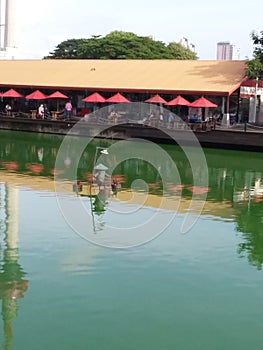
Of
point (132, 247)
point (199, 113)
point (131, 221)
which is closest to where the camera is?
point (132, 247)

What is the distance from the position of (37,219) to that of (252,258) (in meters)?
3.90

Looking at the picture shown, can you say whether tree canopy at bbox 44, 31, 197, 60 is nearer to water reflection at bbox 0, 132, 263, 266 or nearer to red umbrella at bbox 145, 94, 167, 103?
red umbrella at bbox 145, 94, 167, 103

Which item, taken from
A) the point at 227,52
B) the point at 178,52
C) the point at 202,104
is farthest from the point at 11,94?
the point at 227,52

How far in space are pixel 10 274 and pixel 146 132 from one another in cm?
1528

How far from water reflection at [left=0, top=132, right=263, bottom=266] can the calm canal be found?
0.20 feet

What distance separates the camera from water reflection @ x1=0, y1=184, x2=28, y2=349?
611 centimetres

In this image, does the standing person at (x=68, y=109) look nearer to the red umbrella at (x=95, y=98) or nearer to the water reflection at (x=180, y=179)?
the red umbrella at (x=95, y=98)

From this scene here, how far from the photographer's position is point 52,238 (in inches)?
352

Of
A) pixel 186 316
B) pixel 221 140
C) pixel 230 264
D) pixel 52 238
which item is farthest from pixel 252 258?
pixel 221 140

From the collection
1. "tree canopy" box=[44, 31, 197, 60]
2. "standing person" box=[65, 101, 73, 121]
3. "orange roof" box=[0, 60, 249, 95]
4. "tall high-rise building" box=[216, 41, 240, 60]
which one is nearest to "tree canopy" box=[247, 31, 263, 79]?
"orange roof" box=[0, 60, 249, 95]

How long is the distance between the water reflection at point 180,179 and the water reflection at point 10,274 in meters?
1.50

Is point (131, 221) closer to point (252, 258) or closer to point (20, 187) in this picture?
point (252, 258)

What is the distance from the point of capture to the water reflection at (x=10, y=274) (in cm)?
611

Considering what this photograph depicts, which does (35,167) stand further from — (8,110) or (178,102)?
(8,110)
